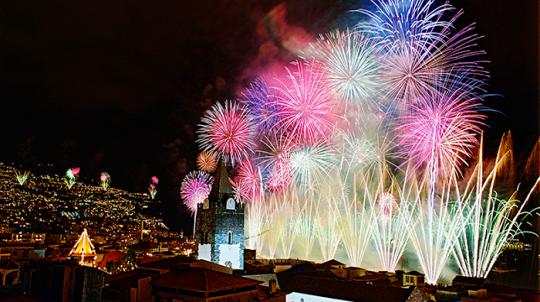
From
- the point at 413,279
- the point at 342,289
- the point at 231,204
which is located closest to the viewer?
the point at 342,289

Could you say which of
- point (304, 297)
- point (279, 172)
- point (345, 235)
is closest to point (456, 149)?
point (304, 297)

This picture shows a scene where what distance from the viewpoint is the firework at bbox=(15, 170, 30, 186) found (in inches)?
4238

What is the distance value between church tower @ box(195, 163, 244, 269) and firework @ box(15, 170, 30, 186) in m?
76.6

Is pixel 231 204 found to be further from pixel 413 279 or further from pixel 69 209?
pixel 69 209

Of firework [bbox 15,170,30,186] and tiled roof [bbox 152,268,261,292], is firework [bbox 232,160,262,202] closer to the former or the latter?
tiled roof [bbox 152,268,261,292]

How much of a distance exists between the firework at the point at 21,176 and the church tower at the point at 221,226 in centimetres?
7660

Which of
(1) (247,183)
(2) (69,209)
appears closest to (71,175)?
(2) (69,209)

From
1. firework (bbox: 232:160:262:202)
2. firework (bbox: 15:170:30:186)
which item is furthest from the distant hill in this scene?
firework (bbox: 232:160:262:202)

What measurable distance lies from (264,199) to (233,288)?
29694mm

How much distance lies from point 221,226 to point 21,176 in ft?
277

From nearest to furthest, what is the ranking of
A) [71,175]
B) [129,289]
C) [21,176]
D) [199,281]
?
[199,281] → [129,289] → [71,175] → [21,176]

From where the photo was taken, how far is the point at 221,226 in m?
45.9

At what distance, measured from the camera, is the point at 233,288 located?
88.5 feet

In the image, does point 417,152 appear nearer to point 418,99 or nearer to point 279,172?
point 418,99
